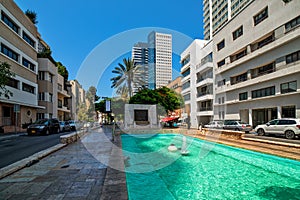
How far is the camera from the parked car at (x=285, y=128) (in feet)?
46.1

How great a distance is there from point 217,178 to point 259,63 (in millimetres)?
22502

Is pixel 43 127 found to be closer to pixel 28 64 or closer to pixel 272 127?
pixel 28 64

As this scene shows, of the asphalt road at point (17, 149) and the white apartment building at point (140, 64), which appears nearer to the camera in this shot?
the asphalt road at point (17, 149)

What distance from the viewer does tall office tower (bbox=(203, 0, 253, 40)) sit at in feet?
202

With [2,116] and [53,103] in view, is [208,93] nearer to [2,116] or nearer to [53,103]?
[53,103]

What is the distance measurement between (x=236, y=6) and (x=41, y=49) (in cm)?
5702

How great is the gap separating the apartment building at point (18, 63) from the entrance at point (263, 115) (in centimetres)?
2885

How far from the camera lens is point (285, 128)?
14.7 meters

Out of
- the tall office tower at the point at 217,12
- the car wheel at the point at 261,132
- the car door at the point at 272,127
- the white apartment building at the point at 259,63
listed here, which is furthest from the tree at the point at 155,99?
the tall office tower at the point at 217,12

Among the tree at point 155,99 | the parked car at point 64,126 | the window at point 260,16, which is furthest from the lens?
the tree at point 155,99

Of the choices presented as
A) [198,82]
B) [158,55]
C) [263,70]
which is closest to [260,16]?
[263,70]

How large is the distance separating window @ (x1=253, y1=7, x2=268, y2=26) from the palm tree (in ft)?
67.7

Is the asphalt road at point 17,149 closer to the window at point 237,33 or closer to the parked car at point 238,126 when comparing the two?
the parked car at point 238,126

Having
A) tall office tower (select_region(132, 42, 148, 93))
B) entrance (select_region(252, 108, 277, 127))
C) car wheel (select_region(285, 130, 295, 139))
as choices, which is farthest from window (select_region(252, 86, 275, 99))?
tall office tower (select_region(132, 42, 148, 93))
